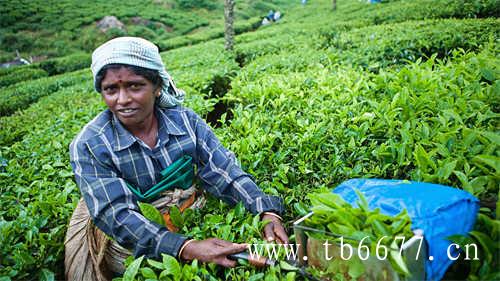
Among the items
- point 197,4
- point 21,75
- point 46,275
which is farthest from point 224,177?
point 197,4

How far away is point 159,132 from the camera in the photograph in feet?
6.62

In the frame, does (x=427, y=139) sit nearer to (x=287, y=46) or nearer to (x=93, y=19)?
(x=287, y=46)

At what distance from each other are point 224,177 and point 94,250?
0.82 metres

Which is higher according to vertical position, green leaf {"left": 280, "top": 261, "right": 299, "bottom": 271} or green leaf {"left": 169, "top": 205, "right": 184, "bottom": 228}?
green leaf {"left": 280, "top": 261, "right": 299, "bottom": 271}

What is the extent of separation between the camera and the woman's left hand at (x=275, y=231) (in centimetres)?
159

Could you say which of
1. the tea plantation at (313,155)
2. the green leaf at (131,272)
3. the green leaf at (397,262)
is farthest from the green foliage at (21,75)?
the green leaf at (397,262)

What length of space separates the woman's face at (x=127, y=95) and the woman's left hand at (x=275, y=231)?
872 mm

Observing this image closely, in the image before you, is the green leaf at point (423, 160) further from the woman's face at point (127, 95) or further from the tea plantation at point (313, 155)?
the woman's face at point (127, 95)

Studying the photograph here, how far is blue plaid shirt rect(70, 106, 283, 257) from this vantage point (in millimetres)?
1655

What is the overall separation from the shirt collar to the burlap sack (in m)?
0.32

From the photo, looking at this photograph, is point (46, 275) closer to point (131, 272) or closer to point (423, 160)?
point (131, 272)

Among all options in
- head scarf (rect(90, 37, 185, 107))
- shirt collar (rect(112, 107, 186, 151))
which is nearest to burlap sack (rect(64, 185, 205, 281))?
shirt collar (rect(112, 107, 186, 151))

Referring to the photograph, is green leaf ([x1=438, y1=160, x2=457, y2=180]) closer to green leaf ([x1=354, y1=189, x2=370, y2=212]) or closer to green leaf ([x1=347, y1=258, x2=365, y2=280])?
green leaf ([x1=354, y1=189, x2=370, y2=212])

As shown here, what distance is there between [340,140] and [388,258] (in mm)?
1339
